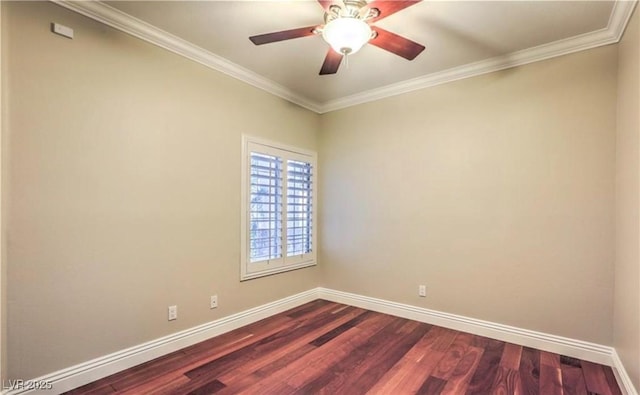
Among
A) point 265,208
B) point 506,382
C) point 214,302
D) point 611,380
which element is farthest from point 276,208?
point 611,380

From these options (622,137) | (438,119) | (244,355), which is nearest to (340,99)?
(438,119)

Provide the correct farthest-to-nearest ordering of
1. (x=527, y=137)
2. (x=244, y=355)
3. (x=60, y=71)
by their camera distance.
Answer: (x=527, y=137)
(x=244, y=355)
(x=60, y=71)

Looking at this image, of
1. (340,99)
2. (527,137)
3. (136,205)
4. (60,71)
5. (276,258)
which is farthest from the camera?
(340,99)

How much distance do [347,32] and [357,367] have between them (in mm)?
2376

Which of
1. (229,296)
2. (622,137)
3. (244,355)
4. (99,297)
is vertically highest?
(622,137)

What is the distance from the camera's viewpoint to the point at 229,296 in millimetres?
3113

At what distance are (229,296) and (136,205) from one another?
4.18 ft

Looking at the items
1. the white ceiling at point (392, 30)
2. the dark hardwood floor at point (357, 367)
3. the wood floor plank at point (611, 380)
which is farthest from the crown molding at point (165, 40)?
the wood floor plank at point (611, 380)

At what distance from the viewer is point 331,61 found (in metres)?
2.27

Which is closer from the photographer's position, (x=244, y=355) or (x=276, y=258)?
A: (x=244, y=355)

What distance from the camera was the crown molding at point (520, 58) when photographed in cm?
227

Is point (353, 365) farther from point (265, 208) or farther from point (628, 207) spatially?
point (628, 207)

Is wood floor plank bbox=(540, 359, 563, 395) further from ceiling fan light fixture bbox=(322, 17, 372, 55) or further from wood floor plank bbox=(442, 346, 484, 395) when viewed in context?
ceiling fan light fixture bbox=(322, 17, 372, 55)

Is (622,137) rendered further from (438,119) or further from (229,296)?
(229,296)
